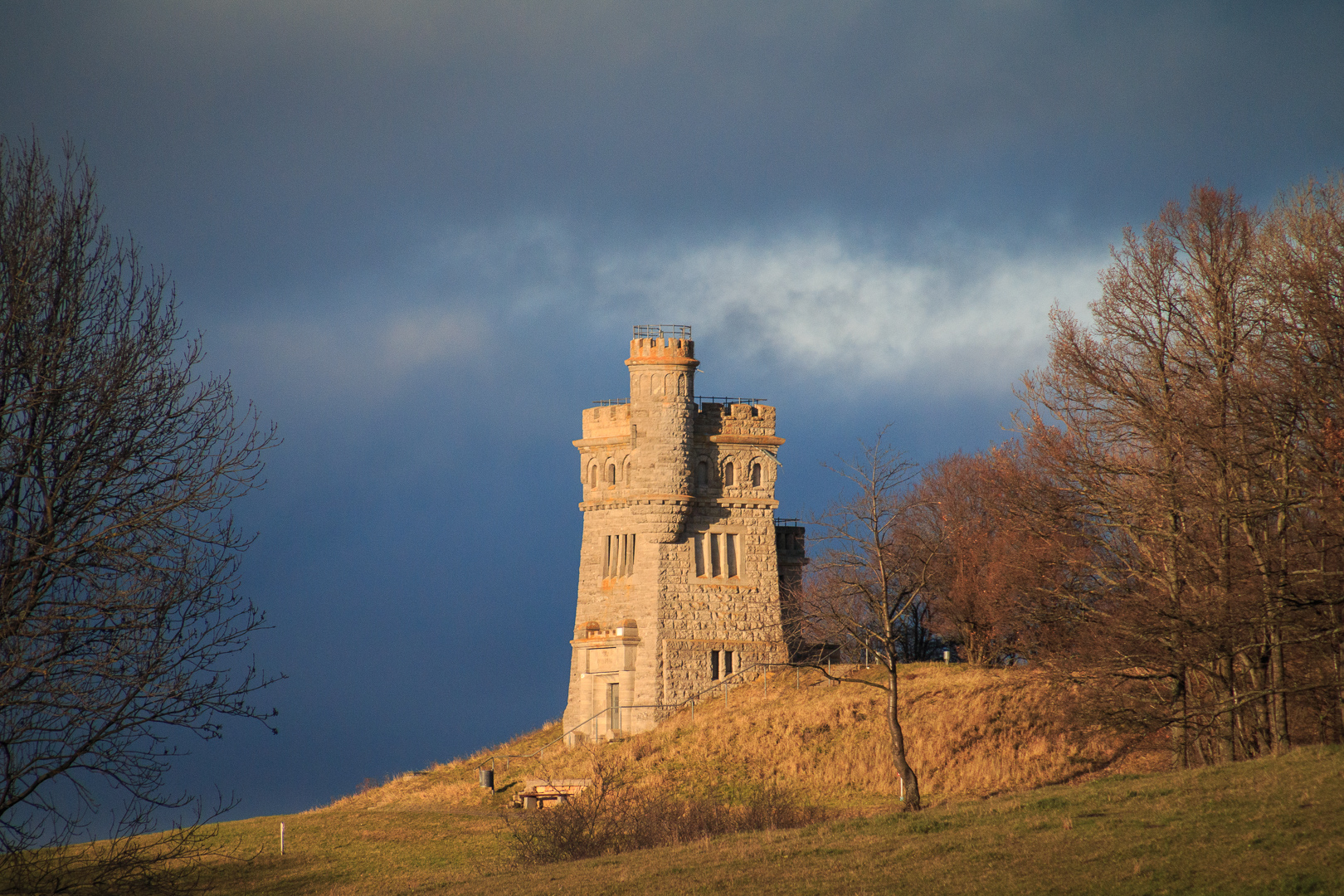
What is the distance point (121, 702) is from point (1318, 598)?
18.8m

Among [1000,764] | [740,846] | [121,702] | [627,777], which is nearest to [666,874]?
[740,846]

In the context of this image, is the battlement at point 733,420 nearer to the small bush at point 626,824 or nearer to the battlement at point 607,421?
the battlement at point 607,421

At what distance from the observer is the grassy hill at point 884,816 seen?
1537 centimetres

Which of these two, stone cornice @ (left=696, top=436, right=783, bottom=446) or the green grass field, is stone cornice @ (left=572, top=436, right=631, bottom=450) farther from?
the green grass field

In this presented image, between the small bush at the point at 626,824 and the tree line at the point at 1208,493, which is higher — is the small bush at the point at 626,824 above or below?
below

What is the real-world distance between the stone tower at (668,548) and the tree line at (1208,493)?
744 inches

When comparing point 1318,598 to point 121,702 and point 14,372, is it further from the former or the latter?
point 14,372

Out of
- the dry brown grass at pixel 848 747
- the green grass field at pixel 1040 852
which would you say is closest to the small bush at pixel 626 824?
the green grass field at pixel 1040 852

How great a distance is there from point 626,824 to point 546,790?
1063cm

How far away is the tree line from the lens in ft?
66.5

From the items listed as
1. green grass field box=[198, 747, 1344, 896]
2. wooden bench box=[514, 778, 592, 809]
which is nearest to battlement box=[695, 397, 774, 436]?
wooden bench box=[514, 778, 592, 809]

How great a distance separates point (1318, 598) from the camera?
67.0ft

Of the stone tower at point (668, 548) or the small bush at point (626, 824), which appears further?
the stone tower at point (668, 548)

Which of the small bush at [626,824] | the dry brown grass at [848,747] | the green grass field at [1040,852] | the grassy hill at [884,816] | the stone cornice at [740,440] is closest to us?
Answer: the green grass field at [1040,852]
